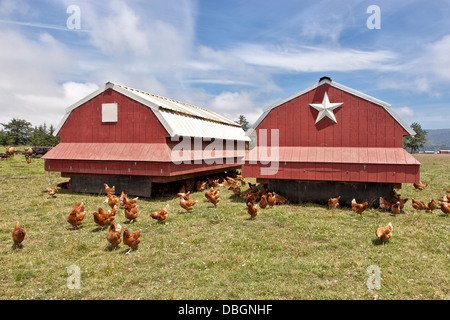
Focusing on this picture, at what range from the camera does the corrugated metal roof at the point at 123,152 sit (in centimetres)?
1588

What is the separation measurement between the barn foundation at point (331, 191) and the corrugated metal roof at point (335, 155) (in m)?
1.43

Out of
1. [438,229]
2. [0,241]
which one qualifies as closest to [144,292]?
[0,241]

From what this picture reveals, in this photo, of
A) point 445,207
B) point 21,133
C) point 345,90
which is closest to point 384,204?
point 445,207

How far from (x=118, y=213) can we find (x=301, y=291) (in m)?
9.72

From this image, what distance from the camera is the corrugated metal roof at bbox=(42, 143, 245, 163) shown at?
52.1 feet

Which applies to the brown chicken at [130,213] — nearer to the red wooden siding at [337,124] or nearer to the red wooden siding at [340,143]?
the red wooden siding at [340,143]

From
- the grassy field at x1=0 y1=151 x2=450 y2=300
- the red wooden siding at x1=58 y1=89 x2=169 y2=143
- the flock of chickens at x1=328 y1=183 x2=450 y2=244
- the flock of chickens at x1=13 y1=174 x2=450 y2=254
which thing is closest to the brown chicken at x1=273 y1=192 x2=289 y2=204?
the flock of chickens at x1=13 y1=174 x2=450 y2=254

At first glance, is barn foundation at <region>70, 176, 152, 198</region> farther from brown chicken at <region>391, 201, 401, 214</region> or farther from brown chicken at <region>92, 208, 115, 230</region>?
brown chicken at <region>391, 201, 401, 214</region>

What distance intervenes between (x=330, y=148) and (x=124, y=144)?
11.9 metres

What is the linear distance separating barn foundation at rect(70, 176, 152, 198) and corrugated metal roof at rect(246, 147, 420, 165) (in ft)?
21.2

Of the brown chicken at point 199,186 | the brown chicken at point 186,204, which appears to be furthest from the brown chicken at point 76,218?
the brown chicken at point 199,186

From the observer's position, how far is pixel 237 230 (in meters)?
10.3
